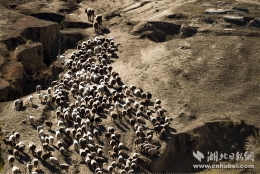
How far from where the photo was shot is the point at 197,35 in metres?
46.3

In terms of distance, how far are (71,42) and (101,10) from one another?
6393mm

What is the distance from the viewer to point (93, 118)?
1399 inches

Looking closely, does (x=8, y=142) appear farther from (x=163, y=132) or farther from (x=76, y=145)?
(x=163, y=132)

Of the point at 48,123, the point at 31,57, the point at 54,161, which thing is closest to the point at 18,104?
the point at 48,123

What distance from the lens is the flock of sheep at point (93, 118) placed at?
106ft

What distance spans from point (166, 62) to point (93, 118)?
8.82 meters

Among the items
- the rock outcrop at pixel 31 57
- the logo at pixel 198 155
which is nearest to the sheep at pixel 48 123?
the logo at pixel 198 155

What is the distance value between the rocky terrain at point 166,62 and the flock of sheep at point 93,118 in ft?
1.44

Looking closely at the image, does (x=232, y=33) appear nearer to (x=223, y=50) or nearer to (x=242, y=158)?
(x=223, y=50)

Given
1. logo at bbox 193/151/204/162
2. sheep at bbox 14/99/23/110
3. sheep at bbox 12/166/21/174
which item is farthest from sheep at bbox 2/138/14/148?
logo at bbox 193/151/204/162

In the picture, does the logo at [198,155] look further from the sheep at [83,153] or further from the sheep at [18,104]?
the sheep at [18,104]

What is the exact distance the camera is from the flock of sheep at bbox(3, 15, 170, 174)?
3238 centimetres

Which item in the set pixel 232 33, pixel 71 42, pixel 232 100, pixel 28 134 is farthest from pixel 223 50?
pixel 28 134

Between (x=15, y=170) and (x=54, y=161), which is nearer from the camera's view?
(x=15, y=170)
